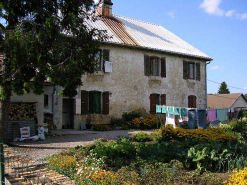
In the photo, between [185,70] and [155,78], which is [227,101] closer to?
[185,70]

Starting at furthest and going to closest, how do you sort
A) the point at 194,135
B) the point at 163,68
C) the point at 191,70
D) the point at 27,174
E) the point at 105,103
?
the point at 191,70 < the point at 163,68 < the point at 105,103 < the point at 194,135 < the point at 27,174

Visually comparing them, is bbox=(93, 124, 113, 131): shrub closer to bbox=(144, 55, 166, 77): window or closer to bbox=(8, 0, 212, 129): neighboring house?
bbox=(8, 0, 212, 129): neighboring house

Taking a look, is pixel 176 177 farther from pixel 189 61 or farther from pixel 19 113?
pixel 189 61

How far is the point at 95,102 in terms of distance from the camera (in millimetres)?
17453

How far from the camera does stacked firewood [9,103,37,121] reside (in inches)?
469

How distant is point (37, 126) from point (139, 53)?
384 inches

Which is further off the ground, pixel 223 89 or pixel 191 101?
pixel 223 89

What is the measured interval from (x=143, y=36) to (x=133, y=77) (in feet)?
13.1

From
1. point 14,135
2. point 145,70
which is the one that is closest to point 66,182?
point 14,135

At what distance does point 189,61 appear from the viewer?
72.4 feet

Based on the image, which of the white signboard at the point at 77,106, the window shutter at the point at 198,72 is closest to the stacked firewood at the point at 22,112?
the white signboard at the point at 77,106

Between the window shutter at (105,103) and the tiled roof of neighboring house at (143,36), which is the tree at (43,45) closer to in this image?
the window shutter at (105,103)

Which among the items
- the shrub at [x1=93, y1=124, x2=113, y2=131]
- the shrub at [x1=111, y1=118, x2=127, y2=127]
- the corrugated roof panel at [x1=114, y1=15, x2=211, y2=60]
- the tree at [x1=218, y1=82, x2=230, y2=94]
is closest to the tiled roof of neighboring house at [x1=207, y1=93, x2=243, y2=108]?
the tree at [x1=218, y1=82, x2=230, y2=94]

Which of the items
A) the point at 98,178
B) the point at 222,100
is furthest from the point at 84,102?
the point at 222,100
